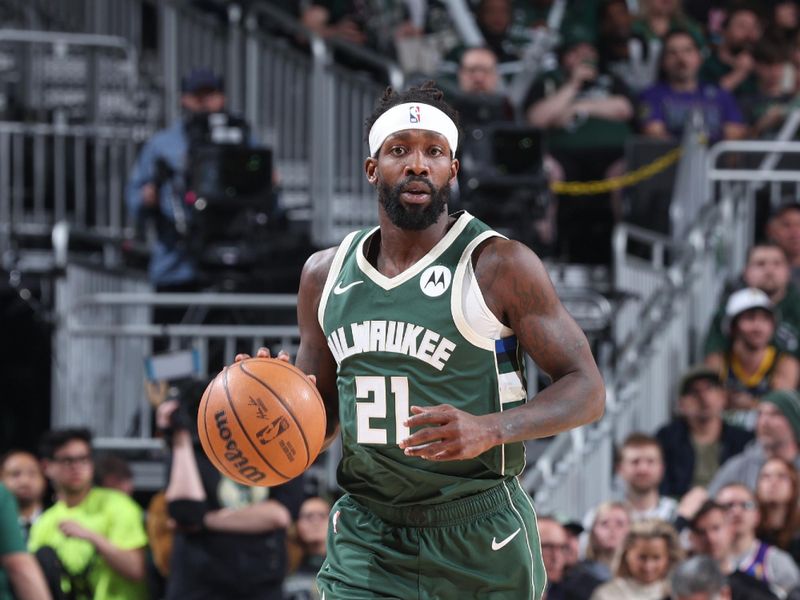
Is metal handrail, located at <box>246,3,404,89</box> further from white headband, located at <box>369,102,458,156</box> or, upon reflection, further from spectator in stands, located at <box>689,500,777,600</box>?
white headband, located at <box>369,102,458,156</box>

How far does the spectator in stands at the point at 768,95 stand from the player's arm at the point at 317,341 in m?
9.01

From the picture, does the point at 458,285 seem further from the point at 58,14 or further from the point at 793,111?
the point at 58,14

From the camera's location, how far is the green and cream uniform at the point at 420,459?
5715 millimetres

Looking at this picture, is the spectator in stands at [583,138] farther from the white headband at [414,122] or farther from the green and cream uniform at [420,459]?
the green and cream uniform at [420,459]

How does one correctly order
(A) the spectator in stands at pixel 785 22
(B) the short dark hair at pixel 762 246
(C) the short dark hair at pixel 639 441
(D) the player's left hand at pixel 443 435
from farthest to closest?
1. (A) the spectator in stands at pixel 785 22
2. (B) the short dark hair at pixel 762 246
3. (C) the short dark hair at pixel 639 441
4. (D) the player's left hand at pixel 443 435

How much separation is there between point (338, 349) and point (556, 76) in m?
9.25

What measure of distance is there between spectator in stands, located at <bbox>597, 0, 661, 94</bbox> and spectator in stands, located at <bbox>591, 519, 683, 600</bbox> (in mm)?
6183

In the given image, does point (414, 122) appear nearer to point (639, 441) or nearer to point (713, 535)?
point (713, 535)

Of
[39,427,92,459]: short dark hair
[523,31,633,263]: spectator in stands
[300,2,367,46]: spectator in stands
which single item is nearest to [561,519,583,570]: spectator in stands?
[39,427,92,459]: short dark hair

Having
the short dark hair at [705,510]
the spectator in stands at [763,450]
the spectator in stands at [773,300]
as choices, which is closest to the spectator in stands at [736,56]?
the spectator in stands at [773,300]

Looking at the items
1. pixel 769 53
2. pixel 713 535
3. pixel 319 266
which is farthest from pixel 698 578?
pixel 769 53

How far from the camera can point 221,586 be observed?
9633 millimetres

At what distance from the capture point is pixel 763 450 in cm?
1093

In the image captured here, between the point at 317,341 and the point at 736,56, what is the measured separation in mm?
10960
